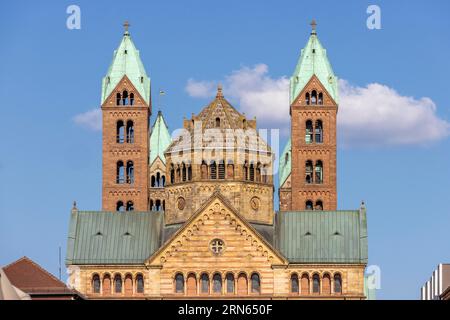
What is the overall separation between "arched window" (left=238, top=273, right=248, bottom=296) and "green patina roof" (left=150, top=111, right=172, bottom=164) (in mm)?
34376

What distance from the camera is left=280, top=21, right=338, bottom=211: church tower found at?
14600cm

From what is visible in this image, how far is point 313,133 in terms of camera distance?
147 m

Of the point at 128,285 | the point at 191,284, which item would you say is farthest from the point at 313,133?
the point at 128,285

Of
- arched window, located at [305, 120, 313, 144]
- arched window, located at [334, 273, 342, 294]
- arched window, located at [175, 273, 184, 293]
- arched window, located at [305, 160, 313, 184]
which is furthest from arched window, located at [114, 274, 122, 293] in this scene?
arched window, located at [305, 120, 313, 144]

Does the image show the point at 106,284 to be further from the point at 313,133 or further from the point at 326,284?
the point at 313,133

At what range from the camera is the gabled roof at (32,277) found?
114188 millimetres

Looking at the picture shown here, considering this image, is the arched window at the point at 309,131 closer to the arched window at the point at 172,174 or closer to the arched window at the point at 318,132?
the arched window at the point at 318,132

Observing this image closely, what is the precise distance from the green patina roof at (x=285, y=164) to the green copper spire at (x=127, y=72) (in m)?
21.7

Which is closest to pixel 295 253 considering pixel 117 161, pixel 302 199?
pixel 302 199

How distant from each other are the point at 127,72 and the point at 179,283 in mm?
25400

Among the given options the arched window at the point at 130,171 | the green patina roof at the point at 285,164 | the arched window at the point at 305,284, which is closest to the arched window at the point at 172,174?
the arched window at the point at 130,171
